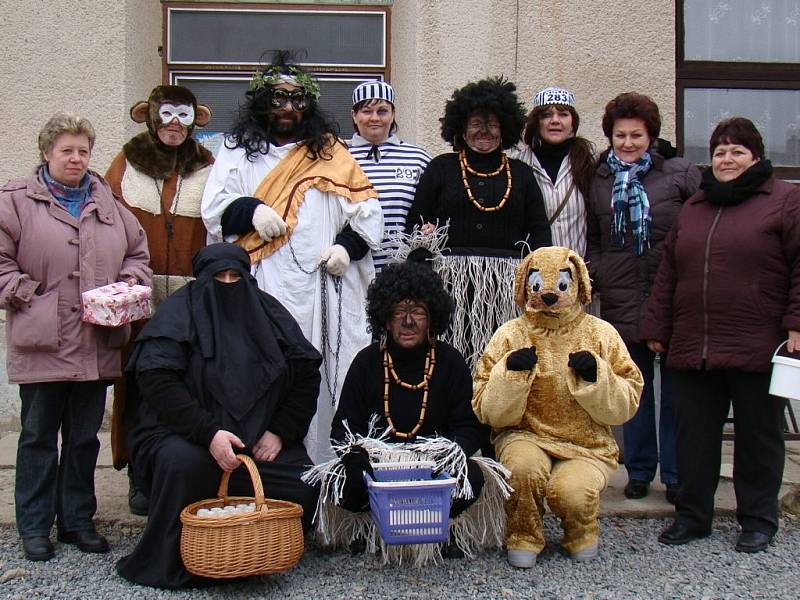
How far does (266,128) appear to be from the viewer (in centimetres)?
427

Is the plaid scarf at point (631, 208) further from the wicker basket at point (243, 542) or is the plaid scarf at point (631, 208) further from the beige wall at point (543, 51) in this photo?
the wicker basket at point (243, 542)

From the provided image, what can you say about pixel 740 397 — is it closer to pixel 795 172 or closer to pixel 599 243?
pixel 599 243

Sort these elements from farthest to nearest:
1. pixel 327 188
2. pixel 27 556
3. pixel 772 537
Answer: pixel 327 188 < pixel 772 537 < pixel 27 556

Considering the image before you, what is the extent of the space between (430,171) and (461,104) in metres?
0.36

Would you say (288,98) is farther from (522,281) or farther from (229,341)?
(522,281)

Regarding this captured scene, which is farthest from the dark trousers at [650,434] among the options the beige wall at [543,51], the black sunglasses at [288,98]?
the beige wall at [543,51]

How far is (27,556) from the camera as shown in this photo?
3.49m

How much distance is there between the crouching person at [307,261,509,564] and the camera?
11.3ft

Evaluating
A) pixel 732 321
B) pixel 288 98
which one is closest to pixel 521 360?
pixel 732 321

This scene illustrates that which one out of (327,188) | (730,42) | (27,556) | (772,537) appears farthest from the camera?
(730,42)

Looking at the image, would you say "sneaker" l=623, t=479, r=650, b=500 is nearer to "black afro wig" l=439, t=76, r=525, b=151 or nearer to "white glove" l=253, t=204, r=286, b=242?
"black afro wig" l=439, t=76, r=525, b=151

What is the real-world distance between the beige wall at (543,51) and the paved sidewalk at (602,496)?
7.78ft

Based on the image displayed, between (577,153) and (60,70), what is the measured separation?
11.2 ft

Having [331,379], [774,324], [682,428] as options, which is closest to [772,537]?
[682,428]
